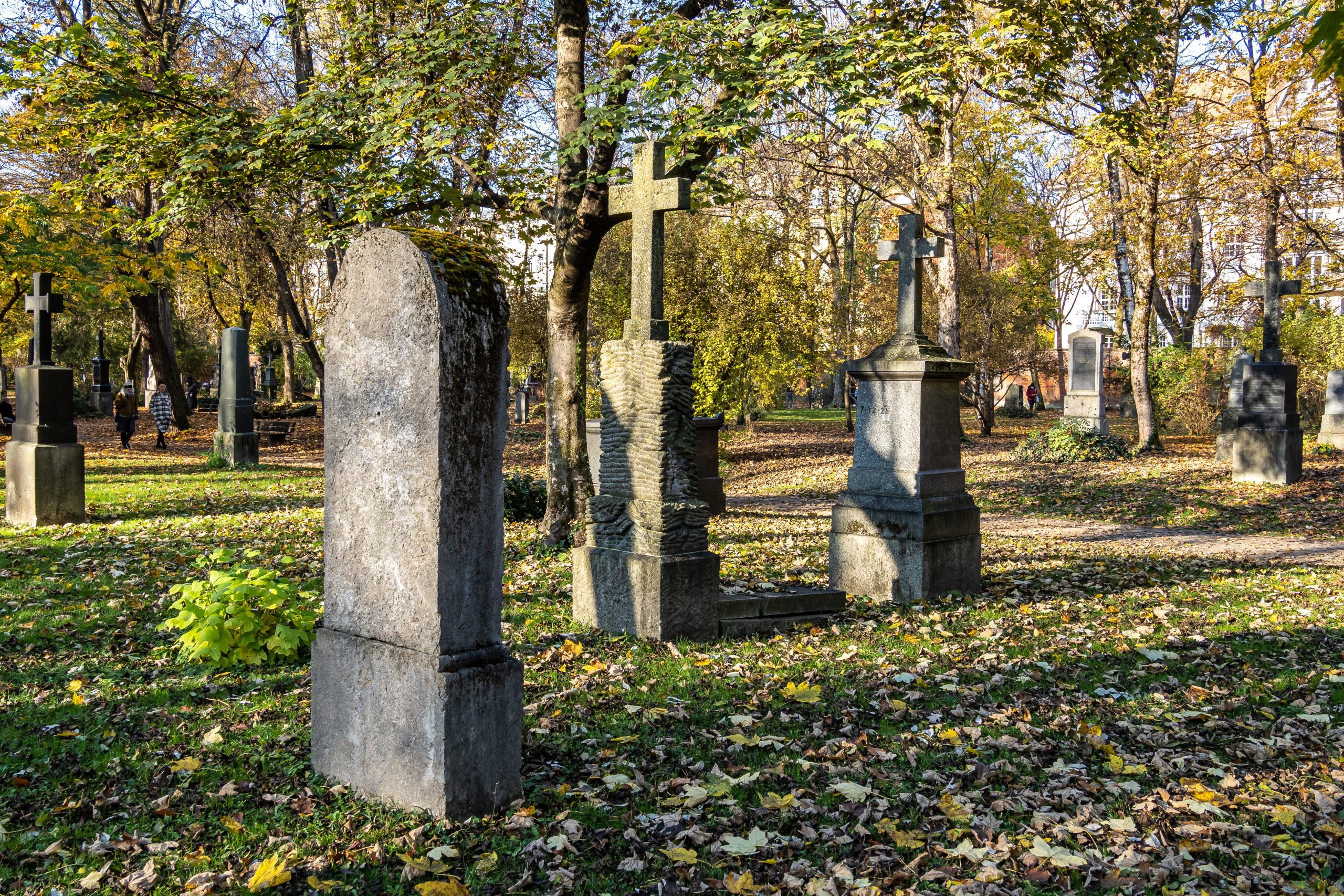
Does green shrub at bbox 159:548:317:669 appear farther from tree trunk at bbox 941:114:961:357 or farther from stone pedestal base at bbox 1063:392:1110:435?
stone pedestal base at bbox 1063:392:1110:435

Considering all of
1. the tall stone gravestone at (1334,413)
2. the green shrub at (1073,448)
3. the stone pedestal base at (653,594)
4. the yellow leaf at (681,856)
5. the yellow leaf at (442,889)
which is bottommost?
the yellow leaf at (681,856)

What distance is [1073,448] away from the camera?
1895cm

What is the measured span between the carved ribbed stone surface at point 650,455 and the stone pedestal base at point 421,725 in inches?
107

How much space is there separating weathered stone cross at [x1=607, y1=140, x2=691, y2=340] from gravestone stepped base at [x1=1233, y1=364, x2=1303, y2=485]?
1245cm

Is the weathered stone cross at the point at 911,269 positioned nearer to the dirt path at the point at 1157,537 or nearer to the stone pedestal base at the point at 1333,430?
the dirt path at the point at 1157,537

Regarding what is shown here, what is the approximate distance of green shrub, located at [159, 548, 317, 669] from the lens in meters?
5.27

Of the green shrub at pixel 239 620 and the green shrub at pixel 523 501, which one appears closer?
the green shrub at pixel 239 620

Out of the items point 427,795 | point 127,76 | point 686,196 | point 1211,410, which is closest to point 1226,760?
point 427,795

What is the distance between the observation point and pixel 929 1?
35.2 ft

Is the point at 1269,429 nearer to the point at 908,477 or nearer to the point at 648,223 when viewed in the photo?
the point at 908,477

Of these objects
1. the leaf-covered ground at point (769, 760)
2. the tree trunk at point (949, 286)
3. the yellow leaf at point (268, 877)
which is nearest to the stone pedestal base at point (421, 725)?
the leaf-covered ground at point (769, 760)

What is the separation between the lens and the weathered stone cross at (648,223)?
6.55m

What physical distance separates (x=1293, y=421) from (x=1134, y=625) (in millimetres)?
10501

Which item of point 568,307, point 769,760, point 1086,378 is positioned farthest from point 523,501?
point 1086,378
